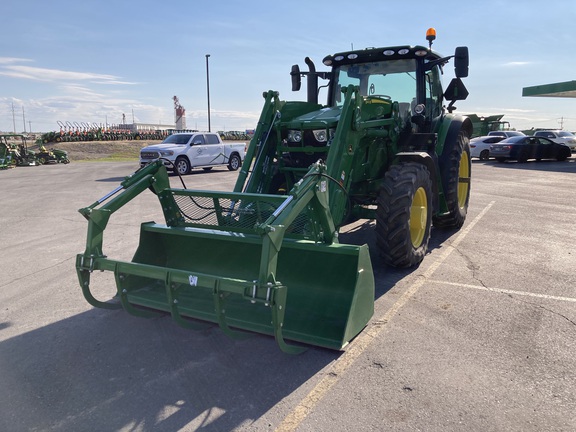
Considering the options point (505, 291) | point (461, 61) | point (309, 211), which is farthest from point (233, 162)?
point (309, 211)

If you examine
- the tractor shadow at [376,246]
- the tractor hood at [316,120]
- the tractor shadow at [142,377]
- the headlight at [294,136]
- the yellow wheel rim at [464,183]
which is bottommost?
the tractor shadow at [142,377]

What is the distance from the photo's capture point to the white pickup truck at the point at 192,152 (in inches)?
746

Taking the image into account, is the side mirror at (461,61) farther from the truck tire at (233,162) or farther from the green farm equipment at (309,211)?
the truck tire at (233,162)

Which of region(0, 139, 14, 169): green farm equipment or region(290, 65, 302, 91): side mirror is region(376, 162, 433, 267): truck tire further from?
region(0, 139, 14, 169): green farm equipment

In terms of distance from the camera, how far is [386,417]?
2.86 m

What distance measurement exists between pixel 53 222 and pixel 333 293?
7182 mm

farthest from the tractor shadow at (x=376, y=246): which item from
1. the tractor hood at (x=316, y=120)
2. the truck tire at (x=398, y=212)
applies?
the tractor hood at (x=316, y=120)

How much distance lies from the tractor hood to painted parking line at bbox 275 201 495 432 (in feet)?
6.99

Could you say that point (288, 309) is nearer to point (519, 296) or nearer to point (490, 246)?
point (519, 296)

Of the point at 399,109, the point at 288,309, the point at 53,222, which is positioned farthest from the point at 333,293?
the point at 53,222

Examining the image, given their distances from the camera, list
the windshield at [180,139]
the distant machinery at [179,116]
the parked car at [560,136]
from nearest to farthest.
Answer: the windshield at [180,139]
the parked car at [560,136]
the distant machinery at [179,116]

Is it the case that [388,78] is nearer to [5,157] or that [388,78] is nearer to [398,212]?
[398,212]

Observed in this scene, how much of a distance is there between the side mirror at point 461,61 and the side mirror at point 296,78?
2.24 meters

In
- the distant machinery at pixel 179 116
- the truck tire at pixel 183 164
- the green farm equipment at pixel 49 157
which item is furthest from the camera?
the distant machinery at pixel 179 116
